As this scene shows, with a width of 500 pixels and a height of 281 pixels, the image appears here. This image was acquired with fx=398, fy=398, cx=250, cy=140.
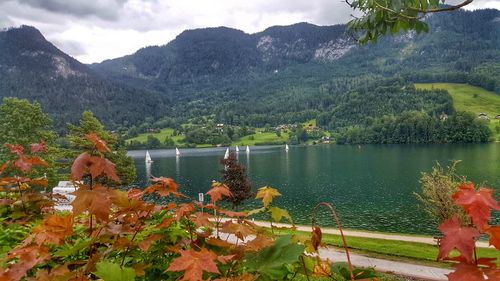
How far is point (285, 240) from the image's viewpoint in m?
1.69

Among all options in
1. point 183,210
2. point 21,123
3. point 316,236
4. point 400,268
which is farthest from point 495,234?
point 21,123

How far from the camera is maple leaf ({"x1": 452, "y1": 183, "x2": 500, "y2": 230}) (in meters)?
1.22

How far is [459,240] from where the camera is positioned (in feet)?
3.90

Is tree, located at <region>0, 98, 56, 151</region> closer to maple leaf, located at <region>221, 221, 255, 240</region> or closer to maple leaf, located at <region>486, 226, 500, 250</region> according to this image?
maple leaf, located at <region>221, 221, 255, 240</region>

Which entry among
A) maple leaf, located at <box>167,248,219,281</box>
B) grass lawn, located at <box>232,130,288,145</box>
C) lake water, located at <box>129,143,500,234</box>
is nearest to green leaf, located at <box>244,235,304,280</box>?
maple leaf, located at <box>167,248,219,281</box>

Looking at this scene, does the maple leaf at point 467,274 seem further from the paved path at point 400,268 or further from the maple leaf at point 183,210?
the paved path at point 400,268

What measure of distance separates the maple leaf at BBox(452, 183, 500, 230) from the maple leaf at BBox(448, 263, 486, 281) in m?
0.12

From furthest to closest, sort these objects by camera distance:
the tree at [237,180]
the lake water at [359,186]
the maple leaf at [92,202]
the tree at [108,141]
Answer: the lake water at [359,186] → the tree at [108,141] → the tree at [237,180] → the maple leaf at [92,202]

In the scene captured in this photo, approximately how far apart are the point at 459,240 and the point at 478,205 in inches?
5.7

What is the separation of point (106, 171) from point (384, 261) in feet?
59.7

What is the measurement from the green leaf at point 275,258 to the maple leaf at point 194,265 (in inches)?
12.5

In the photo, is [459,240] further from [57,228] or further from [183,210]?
[57,228]

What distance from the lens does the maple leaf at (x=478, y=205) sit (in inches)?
47.9

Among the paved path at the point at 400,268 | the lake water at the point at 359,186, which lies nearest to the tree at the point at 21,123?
the lake water at the point at 359,186
